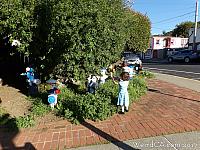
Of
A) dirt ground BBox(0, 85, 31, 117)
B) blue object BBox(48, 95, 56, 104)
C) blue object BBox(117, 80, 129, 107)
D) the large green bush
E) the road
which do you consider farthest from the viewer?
the road

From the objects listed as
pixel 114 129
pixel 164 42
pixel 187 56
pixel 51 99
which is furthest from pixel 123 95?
pixel 164 42

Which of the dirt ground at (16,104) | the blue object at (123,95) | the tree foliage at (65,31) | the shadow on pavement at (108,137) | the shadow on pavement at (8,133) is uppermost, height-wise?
the tree foliage at (65,31)

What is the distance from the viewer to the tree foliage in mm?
7387

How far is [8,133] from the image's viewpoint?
625 cm

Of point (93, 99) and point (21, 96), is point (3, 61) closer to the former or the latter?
point (21, 96)

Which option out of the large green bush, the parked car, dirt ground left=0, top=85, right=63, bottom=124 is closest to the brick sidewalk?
the large green bush

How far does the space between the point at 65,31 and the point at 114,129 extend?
10.0ft

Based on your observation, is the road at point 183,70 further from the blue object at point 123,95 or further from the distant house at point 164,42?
the distant house at point 164,42

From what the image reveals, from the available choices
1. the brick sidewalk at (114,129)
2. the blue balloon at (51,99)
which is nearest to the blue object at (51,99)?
the blue balloon at (51,99)

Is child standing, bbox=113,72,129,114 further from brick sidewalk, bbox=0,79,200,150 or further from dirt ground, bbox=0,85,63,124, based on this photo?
dirt ground, bbox=0,85,63,124

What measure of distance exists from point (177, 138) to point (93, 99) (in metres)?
2.56

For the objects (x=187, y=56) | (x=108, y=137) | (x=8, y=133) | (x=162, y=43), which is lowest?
(x=8, y=133)

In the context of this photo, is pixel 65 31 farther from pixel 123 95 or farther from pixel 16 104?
pixel 16 104

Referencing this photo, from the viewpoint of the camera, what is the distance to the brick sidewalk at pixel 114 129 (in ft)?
17.7
